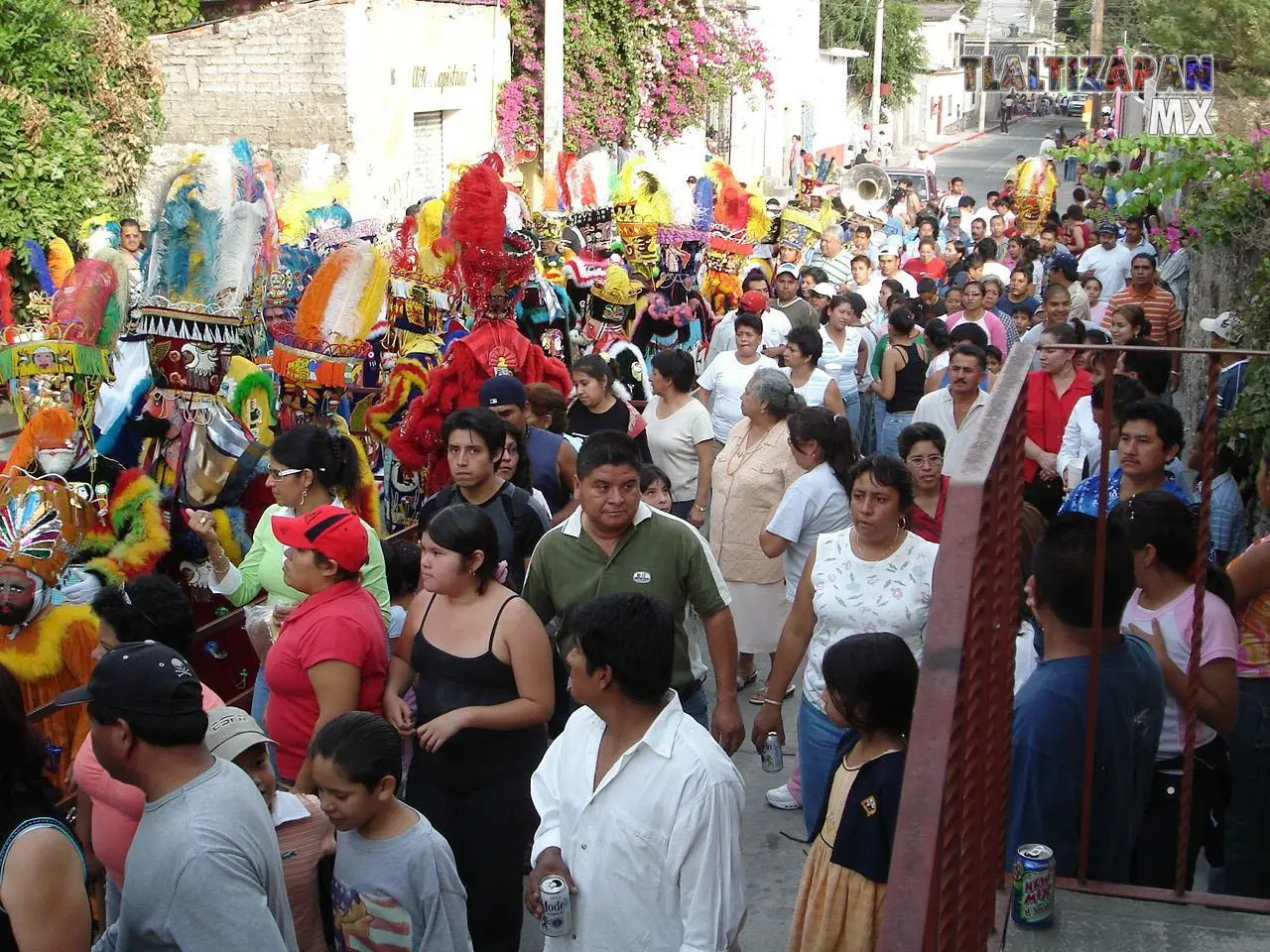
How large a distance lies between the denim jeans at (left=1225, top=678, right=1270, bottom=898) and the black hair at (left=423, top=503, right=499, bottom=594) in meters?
2.20

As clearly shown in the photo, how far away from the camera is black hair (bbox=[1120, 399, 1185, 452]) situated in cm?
536

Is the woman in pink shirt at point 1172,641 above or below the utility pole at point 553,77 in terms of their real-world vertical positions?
below

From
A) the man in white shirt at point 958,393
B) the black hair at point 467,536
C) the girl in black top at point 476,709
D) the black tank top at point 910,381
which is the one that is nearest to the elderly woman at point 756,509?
the man in white shirt at point 958,393

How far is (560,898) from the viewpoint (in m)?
3.34

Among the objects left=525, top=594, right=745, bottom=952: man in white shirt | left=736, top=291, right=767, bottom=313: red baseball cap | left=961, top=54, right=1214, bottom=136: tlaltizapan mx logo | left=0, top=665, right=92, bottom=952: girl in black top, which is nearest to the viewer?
left=0, top=665, right=92, bottom=952: girl in black top

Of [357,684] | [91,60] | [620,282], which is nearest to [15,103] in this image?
[91,60]

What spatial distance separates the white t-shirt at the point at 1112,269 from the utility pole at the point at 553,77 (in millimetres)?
8816

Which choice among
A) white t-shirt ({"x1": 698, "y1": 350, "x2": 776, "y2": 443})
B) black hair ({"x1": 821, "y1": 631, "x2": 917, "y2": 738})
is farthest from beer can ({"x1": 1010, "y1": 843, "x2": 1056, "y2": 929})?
white t-shirt ({"x1": 698, "y1": 350, "x2": 776, "y2": 443})

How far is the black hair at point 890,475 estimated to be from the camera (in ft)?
15.6

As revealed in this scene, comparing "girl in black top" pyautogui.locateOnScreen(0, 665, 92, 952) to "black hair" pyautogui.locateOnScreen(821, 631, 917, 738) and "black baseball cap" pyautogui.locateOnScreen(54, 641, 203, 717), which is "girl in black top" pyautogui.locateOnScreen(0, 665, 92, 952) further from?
"black hair" pyautogui.locateOnScreen(821, 631, 917, 738)

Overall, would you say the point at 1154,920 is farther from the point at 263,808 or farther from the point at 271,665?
the point at 271,665

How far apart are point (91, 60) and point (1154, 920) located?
15.7 metres

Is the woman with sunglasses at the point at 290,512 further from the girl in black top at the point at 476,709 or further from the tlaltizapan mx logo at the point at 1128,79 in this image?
the tlaltizapan mx logo at the point at 1128,79

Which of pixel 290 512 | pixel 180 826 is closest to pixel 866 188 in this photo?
pixel 290 512
